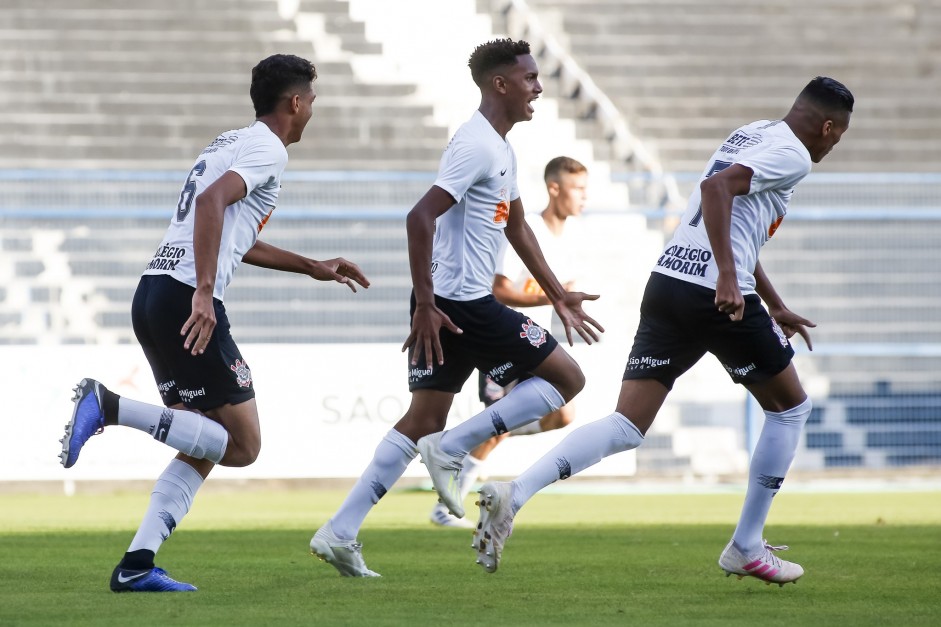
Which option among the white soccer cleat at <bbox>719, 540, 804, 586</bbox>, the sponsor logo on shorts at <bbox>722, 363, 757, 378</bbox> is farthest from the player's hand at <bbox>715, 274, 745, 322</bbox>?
the white soccer cleat at <bbox>719, 540, 804, 586</bbox>

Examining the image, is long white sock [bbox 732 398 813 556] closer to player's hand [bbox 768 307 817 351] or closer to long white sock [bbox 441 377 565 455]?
player's hand [bbox 768 307 817 351]

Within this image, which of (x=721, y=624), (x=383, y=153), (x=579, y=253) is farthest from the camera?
(x=383, y=153)

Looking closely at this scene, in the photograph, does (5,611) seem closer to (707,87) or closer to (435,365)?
(435,365)

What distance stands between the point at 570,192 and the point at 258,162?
3803 mm

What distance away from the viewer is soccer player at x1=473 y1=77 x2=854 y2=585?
532 centimetres

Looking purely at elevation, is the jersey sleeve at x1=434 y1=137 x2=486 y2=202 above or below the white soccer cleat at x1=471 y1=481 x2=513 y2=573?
above

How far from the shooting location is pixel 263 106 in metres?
5.63

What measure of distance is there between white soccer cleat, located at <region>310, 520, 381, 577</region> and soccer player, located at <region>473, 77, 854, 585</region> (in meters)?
0.61

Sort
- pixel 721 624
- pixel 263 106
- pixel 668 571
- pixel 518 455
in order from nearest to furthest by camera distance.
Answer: pixel 721 624 → pixel 263 106 → pixel 668 571 → pixel 518 455

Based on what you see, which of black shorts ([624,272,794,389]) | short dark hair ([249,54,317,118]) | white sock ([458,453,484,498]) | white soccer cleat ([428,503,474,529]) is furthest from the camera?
white sock ([458,453,484,498])

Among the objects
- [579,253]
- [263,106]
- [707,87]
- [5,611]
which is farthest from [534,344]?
[707,87]

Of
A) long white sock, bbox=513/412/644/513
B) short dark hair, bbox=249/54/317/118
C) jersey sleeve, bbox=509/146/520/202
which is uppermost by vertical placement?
short dark hair, bbox=249/54/317/118

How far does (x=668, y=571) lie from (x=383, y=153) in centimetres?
1159

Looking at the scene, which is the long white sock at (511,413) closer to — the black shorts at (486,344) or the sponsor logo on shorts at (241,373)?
the black shorts at (486,344)
